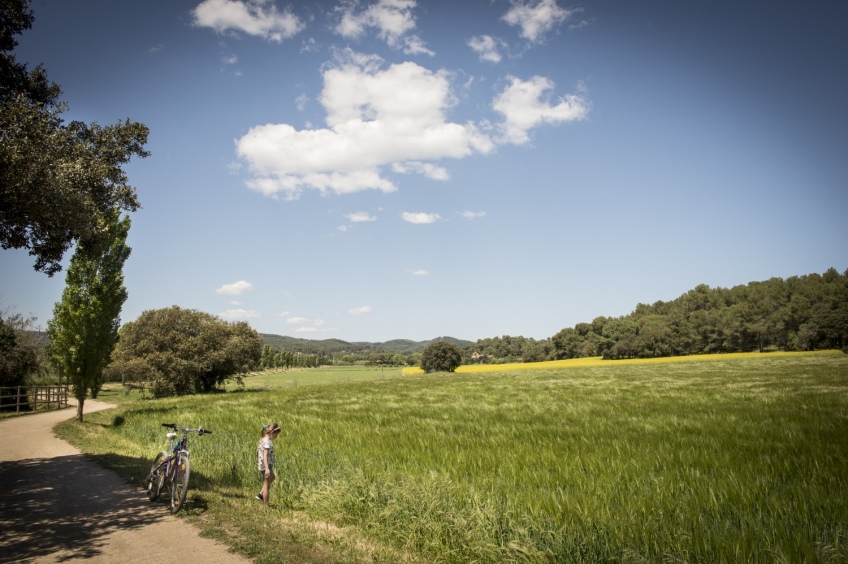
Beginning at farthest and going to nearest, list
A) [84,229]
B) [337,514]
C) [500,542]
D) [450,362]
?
[450,362]
[84,229]
[337,514]
[500,542]

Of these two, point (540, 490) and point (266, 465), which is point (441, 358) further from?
point (540, 490)

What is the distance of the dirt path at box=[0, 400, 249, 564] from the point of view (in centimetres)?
596

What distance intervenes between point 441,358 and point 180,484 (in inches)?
3122

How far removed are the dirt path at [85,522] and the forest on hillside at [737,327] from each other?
87.6 metres

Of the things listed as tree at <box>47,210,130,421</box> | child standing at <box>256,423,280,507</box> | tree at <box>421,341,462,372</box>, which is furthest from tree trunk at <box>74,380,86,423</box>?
tree at <box>421,341,462,372</box>

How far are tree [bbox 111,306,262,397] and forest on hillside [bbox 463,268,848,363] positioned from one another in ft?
256

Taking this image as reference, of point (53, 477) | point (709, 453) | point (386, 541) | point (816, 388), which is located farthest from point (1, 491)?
point (816, 388)

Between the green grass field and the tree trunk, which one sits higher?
the tree trunk

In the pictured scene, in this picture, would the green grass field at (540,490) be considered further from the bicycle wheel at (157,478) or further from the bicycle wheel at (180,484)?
the bicycle wheel at (157,478)

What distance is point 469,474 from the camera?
8.65 meters

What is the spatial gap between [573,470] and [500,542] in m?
3.18

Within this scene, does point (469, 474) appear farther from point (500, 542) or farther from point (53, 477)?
point (53, 477)

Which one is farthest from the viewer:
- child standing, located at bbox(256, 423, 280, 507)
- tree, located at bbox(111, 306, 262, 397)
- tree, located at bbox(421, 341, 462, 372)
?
tree, located at bbox(421, 341, 462, 372)

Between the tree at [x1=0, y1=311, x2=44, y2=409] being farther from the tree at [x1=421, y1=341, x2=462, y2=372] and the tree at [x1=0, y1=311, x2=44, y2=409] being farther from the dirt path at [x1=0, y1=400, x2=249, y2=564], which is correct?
the tree at [x1=421, y1=341, x2=462, y2=372]
